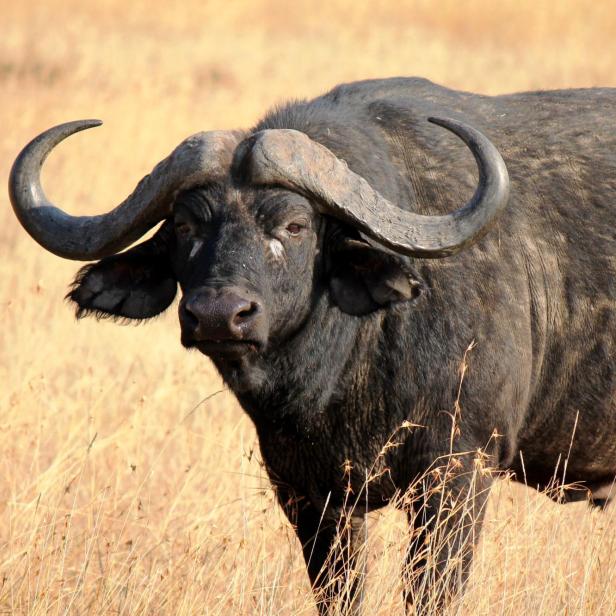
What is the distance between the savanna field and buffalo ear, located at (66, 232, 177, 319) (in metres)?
0.55

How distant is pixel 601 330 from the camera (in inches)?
207

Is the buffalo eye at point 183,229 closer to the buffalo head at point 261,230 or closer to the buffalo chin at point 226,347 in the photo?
the buffalo head at point 261,230

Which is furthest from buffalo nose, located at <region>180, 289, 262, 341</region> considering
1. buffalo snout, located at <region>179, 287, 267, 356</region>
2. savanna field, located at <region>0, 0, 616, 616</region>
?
savanna field, located at <region>0, 0, 616, 616</region>

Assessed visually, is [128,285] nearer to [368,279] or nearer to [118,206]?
[118,206]

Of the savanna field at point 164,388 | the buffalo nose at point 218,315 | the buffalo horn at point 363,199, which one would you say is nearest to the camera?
the buffalo nose at point 218,315

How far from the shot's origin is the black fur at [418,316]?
15.3ft

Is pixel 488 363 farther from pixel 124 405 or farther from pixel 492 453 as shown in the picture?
pixel 124 405

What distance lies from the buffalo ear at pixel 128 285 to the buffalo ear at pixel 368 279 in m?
0.73

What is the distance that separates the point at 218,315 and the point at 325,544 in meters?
1.54

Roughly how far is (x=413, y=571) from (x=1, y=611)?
158 centimetres

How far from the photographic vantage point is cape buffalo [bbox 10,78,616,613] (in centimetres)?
456

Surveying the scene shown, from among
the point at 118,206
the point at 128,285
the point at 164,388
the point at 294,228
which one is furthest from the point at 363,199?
the point at 164,388

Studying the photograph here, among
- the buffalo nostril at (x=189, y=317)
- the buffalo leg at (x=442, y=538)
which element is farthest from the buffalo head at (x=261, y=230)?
the buffalo leg at (x=442, y=538)

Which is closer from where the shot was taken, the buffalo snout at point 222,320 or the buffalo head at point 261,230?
the buffalo snout at point 222,320
